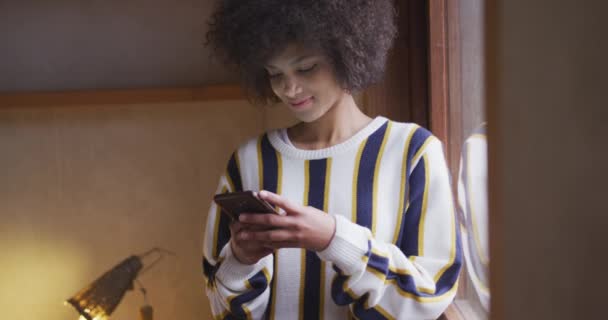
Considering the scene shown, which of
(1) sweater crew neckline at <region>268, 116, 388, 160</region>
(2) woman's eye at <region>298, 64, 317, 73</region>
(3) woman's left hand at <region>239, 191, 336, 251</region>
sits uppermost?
(2) woman's eye at <region>298, 64, 317, 73</region>

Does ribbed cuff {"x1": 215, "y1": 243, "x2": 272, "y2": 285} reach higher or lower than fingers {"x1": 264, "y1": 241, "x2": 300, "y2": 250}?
lower

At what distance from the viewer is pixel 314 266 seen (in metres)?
1.25

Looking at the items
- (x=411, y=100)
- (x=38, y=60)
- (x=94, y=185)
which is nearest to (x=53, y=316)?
(x=94, y=185)

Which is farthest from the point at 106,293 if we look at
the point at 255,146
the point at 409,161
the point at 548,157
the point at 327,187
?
the point at 548,157

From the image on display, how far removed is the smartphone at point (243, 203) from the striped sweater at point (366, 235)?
0.44ft

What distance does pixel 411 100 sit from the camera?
5.53 ft

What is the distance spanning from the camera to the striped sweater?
1165 millimetres

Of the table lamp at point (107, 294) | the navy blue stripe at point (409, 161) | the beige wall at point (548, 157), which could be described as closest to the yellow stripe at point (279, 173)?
the navy blue stripe at point (409, 161)

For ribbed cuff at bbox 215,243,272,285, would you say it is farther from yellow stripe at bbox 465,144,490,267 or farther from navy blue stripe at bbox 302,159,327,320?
yellow stripe at bbox 465,144,490,267

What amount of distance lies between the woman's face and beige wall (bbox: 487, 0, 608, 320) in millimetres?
566

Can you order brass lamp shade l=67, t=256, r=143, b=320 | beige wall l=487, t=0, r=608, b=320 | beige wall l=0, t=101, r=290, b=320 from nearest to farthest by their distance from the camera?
beige wall l=487, t=0, r=608, b=320 → brass lamp shade l=67, t=256, r=143, b=320 → beige wall l=0, t=101, r=290, b=320

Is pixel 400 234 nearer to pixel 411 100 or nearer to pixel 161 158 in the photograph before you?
pixel 411 100

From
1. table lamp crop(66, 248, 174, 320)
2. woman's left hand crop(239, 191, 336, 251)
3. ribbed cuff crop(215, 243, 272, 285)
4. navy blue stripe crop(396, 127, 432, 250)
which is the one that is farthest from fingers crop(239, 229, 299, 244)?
table lamp crop(66, 248, 174, 320)

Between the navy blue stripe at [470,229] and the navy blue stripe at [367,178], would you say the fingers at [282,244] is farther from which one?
the navy blue stripe at [470,229]
